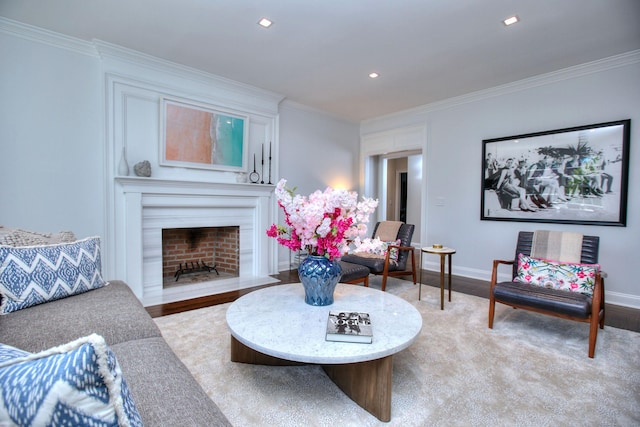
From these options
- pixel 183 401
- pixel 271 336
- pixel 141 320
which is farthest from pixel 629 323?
pixel 141 320

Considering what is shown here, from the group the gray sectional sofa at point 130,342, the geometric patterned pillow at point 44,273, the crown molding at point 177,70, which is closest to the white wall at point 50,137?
the crown molding at point 177,70

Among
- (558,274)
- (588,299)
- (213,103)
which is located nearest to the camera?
(588,299)

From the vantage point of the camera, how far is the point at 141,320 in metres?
1.57

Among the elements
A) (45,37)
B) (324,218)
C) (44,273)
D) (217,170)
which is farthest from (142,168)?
(324,218)

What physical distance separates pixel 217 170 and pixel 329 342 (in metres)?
3.10

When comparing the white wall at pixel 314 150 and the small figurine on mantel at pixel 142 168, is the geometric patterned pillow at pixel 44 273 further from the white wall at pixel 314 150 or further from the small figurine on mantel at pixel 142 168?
the white wall at pixel 314 150

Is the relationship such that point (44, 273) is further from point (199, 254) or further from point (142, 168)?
point (199, 254)

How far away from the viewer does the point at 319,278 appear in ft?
6.51

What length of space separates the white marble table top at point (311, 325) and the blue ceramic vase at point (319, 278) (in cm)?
6

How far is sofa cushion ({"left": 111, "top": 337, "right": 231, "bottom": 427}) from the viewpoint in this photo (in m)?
0.88

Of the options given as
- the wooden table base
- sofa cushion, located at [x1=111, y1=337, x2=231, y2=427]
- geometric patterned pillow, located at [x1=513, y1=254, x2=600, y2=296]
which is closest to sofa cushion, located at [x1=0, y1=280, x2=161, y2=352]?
sofa cushion, located at [x1=111, y1=337, x2=231, y2=427]

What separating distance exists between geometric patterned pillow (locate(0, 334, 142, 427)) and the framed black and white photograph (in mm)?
4549

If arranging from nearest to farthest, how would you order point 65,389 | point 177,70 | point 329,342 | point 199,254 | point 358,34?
point 65,389 → point 329,342 → point 358,34 → point 177,70 → point 199,254

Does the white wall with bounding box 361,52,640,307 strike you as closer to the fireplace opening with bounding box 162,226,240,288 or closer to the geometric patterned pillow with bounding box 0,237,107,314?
the fireplace opening with bounding box 162,226,240,288
